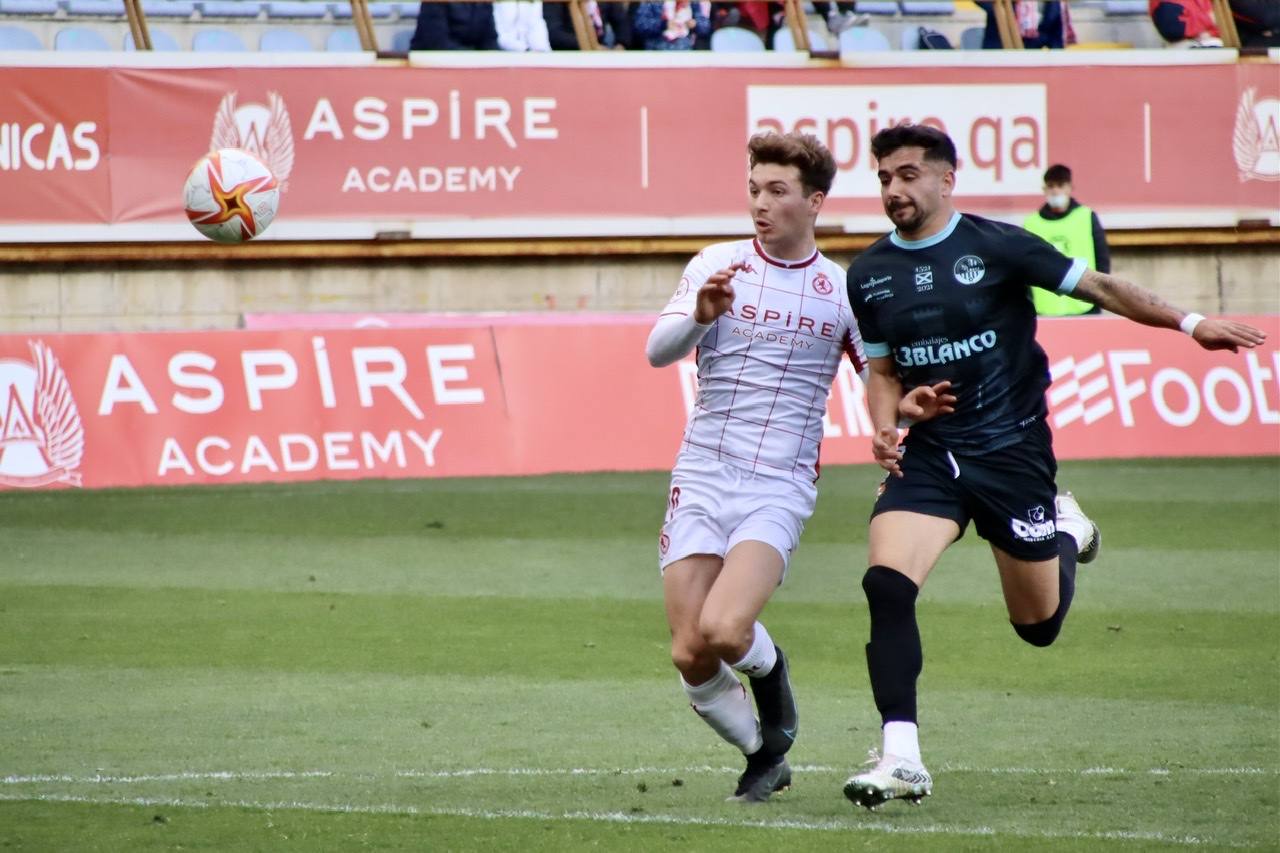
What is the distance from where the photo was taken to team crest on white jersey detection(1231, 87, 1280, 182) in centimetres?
1980

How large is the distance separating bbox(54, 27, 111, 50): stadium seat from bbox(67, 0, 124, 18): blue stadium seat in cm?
27

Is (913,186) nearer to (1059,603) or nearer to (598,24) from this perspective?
(1059,603)

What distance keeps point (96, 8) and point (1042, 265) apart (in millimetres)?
14891

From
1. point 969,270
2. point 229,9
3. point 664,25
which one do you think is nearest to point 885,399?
point 969,270

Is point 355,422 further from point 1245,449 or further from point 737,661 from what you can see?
point 737,661

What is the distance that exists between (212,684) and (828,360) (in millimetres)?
3405

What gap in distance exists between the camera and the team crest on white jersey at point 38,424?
47.6 feet

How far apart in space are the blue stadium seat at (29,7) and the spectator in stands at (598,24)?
4.88 metres

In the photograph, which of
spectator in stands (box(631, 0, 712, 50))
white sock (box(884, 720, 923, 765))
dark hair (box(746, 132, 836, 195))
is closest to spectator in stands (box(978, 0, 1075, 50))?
spectator in stands (box(631, 0, 712, 50))

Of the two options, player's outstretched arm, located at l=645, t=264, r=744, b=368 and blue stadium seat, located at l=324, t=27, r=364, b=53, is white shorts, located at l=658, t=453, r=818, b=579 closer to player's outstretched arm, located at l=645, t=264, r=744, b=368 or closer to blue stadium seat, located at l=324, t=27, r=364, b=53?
player's outstretched arm, located at l=645, t=264, r=744, b=368

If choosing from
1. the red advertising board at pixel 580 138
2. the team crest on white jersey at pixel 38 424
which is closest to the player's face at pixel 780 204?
the team crest on white jersey at pixel 38 424

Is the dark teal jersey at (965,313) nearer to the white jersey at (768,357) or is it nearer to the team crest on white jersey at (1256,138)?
the white jersey at (768,357)

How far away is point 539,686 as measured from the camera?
8273mm

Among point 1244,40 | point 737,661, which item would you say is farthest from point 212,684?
point 1244,40
